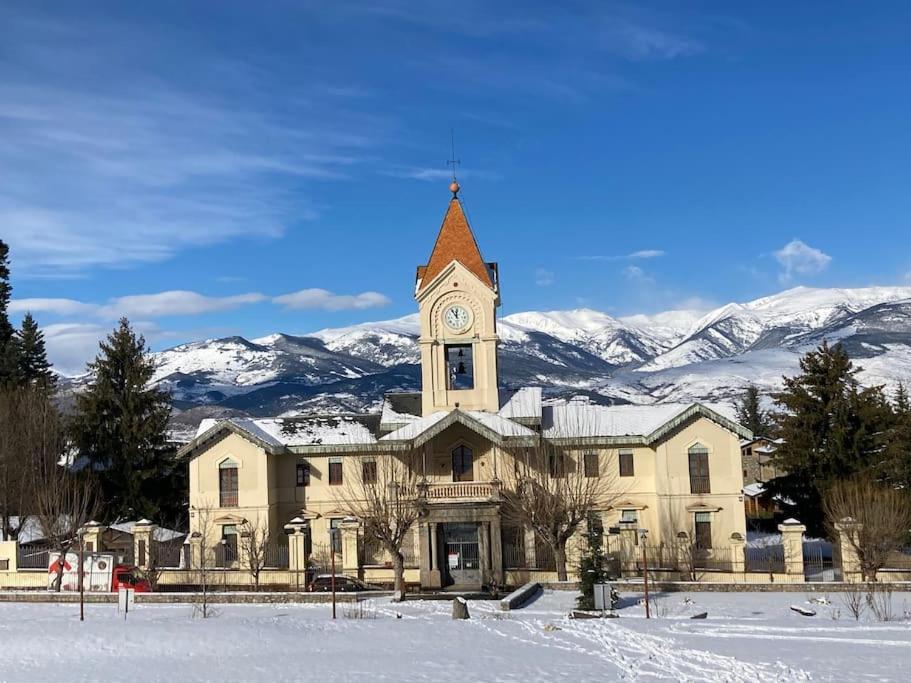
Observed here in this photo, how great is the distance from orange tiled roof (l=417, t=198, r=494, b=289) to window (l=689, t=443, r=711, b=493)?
11.3 m

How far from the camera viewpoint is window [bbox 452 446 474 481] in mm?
44250

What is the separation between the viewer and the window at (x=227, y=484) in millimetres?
44625

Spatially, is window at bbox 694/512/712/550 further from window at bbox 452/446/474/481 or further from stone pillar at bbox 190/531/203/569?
stone pillar at bbox 190/531/203/569

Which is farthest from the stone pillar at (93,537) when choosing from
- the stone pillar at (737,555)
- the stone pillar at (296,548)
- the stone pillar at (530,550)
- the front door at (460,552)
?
the stone pillar at (737,555)

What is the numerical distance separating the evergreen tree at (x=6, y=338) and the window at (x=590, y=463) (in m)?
33.8

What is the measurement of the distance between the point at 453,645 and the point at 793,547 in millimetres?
16447

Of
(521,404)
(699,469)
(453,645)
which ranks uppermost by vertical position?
(521,404)

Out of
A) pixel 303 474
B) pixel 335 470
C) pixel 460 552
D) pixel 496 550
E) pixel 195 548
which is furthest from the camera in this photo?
pixel 303 474

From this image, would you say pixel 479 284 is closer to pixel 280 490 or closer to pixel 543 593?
pixel 280 490

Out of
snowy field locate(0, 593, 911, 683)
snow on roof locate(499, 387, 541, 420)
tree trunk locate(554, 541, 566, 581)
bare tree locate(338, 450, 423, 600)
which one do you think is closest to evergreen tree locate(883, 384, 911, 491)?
snowy field locate(0, 593, 911, 683)

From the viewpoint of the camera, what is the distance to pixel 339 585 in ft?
119

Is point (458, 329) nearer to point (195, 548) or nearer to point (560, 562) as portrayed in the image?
point (560, 562)

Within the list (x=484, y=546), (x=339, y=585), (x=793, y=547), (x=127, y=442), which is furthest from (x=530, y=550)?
(x=127, y=442)

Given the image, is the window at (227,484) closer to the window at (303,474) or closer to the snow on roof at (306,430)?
the snow on roof at (306,430)
